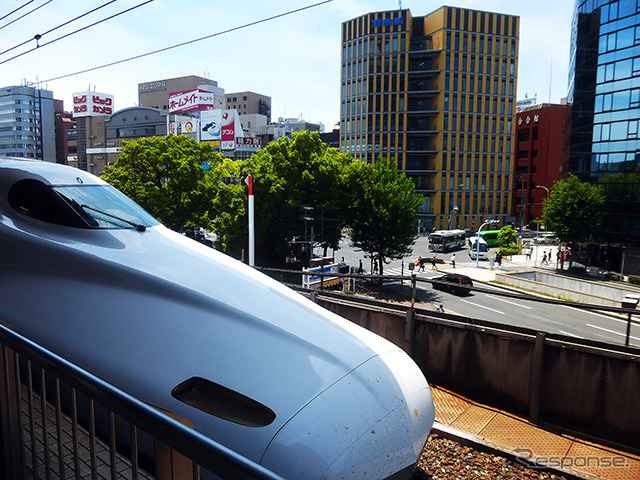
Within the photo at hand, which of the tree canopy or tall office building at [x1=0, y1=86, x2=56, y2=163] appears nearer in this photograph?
the tree canopy

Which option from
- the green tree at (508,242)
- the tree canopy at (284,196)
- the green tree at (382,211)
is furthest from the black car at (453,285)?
the green tree at (508,242)

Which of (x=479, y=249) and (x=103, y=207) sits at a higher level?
(x=103, y=207)

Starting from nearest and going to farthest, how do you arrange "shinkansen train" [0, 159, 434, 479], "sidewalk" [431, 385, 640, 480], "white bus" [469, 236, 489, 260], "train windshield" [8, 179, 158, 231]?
"shinkansen train" [0, 159, 434, 479], "train windshield" [8, 179, 158, 231], "sidewalk" [431, 385, 640, 480], "white bus" [469, 236, 489, 260]

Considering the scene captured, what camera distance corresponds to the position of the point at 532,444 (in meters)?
7.41

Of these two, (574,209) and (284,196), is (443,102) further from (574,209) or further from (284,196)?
(284,196)

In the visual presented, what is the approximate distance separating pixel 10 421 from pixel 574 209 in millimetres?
59709

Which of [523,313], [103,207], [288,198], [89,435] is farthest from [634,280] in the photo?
[89,435]

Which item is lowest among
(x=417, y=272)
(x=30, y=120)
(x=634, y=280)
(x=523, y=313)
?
(x=417, y=272)

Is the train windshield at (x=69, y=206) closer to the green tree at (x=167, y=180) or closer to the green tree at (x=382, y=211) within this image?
the green tree at (x=382, y=211)

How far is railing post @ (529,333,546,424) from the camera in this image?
26.2 feet

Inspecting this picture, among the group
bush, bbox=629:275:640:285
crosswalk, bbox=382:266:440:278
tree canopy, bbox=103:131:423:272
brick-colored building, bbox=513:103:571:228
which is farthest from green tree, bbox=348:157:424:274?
brick-colored building, bbox=513:103:571:228

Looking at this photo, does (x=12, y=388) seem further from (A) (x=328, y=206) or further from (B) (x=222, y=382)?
(A) (x=328, y=206)

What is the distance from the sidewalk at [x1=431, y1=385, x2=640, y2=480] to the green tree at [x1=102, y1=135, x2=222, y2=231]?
39.9 meters

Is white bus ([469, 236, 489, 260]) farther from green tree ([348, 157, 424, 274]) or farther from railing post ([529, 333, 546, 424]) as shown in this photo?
railing post ([529, 333, 546, 424])
